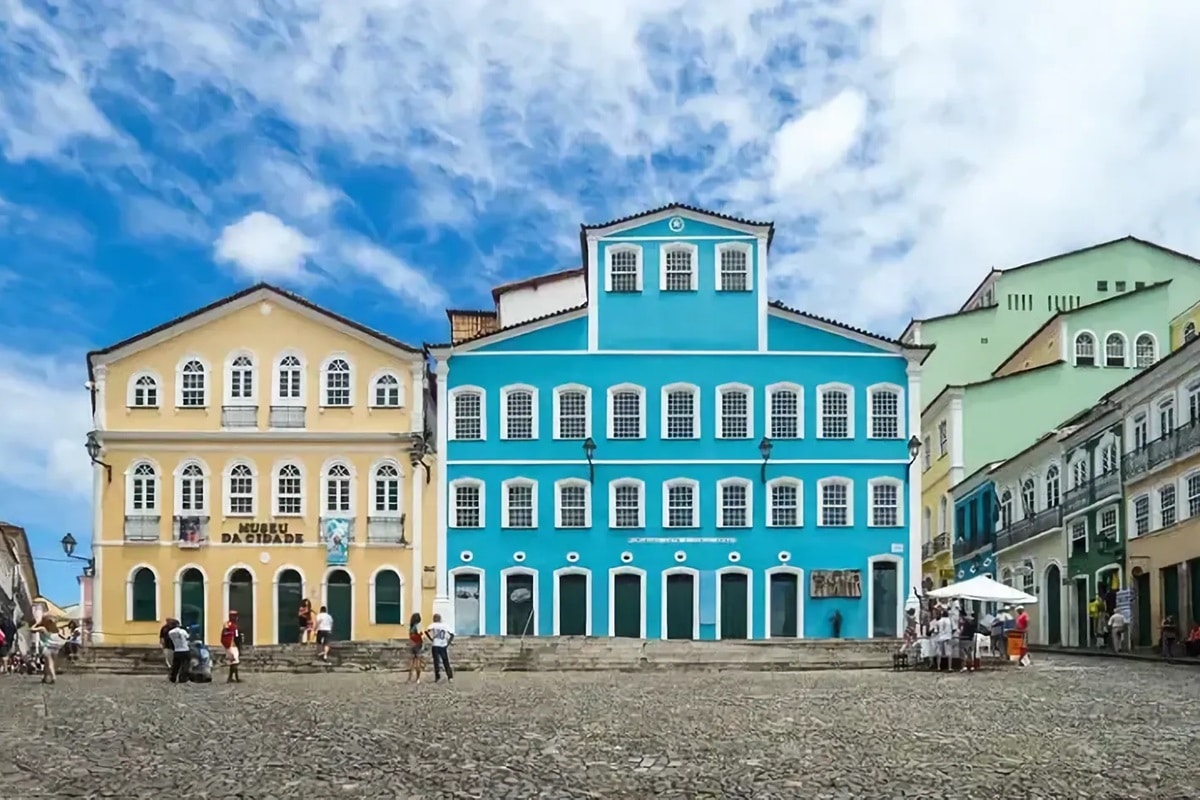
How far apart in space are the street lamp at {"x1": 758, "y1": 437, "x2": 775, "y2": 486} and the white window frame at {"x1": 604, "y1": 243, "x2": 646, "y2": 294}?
5.48 metres

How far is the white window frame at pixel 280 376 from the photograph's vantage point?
44719 millimetres

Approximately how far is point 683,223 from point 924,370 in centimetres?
1890

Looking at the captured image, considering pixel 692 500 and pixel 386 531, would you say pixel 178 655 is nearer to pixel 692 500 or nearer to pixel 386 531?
pixel 386 531

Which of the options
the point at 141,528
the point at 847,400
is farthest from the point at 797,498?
the point at 141,528

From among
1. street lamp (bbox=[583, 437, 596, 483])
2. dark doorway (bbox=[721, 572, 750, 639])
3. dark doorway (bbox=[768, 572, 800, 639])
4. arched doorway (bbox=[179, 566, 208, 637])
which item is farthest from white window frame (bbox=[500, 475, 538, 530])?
arched doorway (bbox=[179, 566, 208, 637])

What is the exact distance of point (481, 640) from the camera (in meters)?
39.5

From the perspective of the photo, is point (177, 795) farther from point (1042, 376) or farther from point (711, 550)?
point (1042, 376)

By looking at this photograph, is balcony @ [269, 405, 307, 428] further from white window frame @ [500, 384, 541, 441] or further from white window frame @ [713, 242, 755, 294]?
white window frame @ [713, 242, 755, 294]

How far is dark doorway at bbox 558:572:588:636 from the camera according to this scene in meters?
44.6

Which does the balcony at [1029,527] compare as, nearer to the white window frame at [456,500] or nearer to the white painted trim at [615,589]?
the white painted trim at [615,589]

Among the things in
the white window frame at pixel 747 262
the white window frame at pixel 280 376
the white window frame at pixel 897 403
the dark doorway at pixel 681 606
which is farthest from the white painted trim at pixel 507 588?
the white window frame at pixel 897 403

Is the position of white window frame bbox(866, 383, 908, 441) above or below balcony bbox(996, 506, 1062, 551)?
above

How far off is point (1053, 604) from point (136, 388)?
A: 27.3m

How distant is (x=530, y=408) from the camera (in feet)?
148
